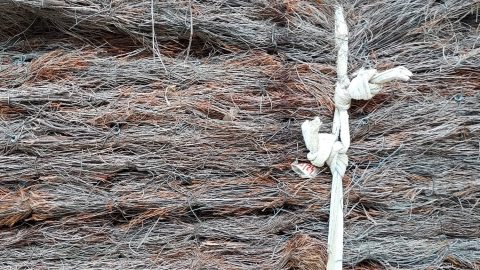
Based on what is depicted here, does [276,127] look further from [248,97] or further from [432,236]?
[432,236]

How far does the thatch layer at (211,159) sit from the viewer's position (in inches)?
62.5

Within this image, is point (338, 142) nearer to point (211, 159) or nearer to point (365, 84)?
point (365, 84)

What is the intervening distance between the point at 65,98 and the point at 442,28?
1287mm

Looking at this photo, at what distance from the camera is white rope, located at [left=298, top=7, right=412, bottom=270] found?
152cm

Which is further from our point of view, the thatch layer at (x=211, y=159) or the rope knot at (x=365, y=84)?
the thatch layer at (x=211, y=159)

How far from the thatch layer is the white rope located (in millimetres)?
48

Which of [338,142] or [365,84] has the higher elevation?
[365,84]

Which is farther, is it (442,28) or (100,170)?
(442,28)

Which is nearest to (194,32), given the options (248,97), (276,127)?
(248,97)

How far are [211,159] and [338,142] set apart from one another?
0.41 metres

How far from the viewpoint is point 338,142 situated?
1.56m

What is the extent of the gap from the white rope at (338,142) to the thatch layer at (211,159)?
1.9 inches

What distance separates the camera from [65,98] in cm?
162

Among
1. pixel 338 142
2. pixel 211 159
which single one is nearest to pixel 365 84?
pixel 338 142
